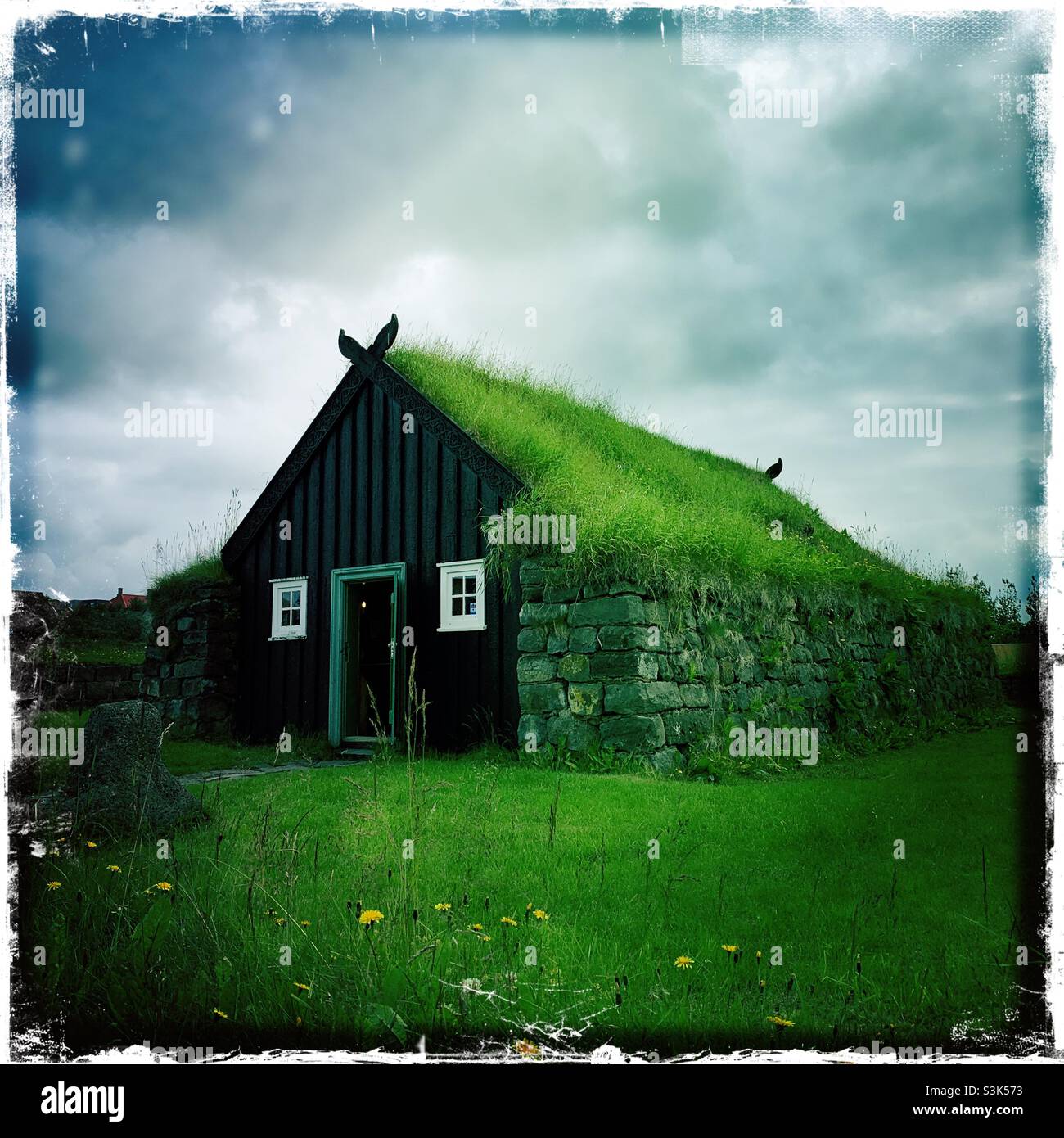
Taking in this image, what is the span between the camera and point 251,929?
3.44 meters

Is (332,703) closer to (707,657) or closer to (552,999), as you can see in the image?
(707,657)

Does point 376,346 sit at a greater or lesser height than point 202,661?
greater

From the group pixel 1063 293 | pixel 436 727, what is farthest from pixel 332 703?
pixel 1063 293

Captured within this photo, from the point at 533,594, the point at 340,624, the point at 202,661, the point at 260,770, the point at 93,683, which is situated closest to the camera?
the point at 260,770

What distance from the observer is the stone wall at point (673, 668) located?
984 centimetres

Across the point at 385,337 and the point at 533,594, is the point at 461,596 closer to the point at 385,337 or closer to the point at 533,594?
the point at 533,594

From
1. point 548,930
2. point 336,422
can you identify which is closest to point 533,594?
point 336,422

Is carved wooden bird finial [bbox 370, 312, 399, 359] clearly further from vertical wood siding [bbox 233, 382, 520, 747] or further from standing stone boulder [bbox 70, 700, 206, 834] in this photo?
standing stone boulder [bbox 70, 700, 206, 834]

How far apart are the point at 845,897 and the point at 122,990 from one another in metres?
3.59

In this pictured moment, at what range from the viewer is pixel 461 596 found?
1169cm

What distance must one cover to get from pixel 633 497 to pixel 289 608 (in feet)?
19.7

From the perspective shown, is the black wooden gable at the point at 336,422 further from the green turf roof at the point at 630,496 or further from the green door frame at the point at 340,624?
the green door frame at the point at 340,624

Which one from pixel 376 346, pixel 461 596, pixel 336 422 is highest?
pixel 376 346

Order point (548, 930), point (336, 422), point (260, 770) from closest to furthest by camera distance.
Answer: point (548, 930), point (260, 770), point (336, 422)
